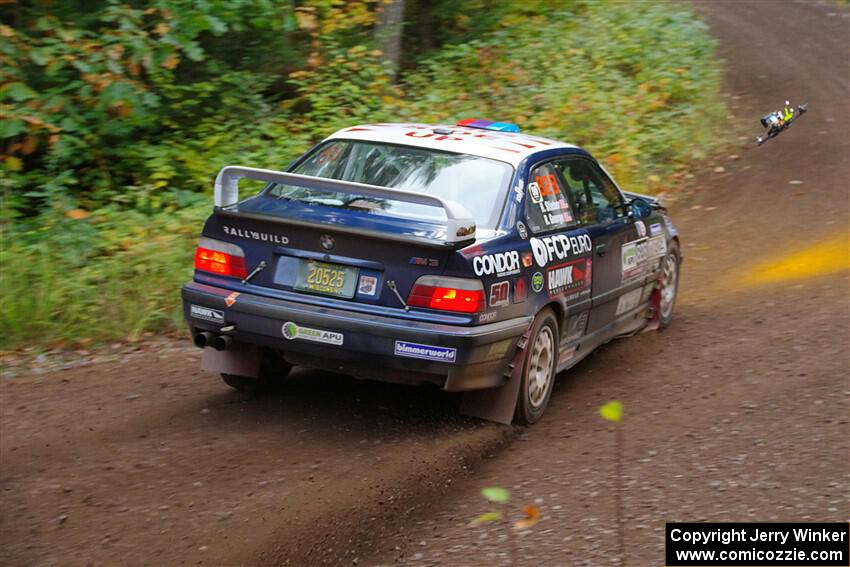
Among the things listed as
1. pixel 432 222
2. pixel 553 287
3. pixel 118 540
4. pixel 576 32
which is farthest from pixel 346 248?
pixel 576 32

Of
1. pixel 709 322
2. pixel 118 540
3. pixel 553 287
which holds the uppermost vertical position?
pixel 553 287

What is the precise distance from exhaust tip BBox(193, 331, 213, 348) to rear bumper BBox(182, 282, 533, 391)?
0.05 meters

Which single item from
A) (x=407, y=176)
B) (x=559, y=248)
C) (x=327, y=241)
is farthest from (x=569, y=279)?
(x=327, y=241)

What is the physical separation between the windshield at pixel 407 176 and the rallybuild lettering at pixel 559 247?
0.33 meters

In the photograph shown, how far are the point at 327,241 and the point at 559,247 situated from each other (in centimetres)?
153

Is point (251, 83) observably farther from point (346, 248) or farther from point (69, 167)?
point (346, 248)

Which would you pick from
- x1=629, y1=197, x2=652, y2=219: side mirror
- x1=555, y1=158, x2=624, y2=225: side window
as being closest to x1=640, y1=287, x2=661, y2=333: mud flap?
x1=629, y1=197, x2=652, y2=219: side mirror

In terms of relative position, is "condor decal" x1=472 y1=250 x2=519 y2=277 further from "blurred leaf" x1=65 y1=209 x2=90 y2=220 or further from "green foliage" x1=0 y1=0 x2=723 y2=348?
"blurred leaf" x1=65 y1=209 x2=90 y2=220

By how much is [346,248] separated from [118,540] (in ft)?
6.35

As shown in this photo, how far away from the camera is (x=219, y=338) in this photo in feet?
18.8

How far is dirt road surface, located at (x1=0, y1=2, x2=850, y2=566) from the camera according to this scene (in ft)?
14.5

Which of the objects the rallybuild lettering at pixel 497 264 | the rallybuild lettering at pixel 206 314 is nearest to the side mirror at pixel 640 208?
the rallybuild lettering at pixel 497 264

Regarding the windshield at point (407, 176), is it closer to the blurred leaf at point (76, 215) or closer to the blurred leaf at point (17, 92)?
the blurred leaf at point (76, 215)

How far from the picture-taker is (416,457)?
545cm
